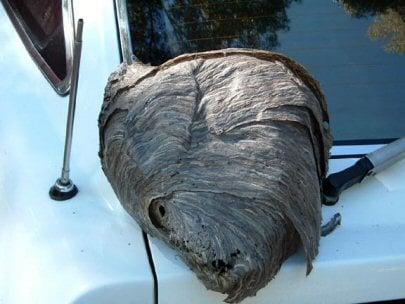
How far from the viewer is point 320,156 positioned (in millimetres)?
2172

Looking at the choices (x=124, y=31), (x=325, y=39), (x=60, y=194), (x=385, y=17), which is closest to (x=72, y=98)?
(x=60, y=194)

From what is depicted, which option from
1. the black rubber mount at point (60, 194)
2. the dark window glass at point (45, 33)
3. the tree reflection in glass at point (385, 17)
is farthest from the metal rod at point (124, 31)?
the tree reflection in glass at point (385, 17)

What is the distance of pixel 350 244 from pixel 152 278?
539 mm

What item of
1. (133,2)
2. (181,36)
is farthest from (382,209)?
(133,2)

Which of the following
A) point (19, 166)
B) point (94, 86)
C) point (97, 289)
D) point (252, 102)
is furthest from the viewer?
point (94, 86)

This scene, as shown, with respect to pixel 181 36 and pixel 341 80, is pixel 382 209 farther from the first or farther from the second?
pixel 181 36

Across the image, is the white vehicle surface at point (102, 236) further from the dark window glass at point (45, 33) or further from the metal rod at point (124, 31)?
the dark window glass at point (45, 33)

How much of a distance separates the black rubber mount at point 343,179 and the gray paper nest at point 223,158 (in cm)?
6

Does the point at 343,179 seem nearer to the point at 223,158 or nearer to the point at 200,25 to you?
the point at 223,158

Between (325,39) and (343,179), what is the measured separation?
750 millimetres

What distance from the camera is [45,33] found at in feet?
9.82

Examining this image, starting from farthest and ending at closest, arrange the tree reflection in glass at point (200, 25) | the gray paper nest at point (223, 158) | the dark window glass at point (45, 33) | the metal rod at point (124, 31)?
the dark window glass at point (45, 33) → the tree reflection in glass at point (200, 25) → the metal rod at point (124, 31) → the gray paper nest at point (223, 158)

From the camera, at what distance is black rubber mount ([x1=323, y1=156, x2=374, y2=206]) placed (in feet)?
7.27

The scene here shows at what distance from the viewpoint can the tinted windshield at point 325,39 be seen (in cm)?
260
